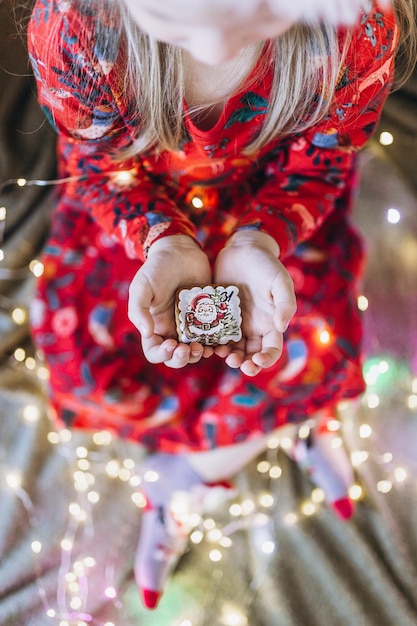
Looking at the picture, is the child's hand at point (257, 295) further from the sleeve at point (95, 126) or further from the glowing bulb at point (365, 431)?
the glowing bulb at point (365, 431)

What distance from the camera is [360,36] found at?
61cm

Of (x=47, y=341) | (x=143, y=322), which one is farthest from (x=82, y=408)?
(x=143, y=322)

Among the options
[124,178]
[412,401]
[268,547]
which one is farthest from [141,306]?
[412,401]

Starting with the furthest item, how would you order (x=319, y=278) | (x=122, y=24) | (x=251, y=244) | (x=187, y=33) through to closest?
(x=319, y=278), (x=251, y=244), (x=122, y=24), (x=187, y=33)

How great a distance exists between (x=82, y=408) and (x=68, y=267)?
0.18 metres

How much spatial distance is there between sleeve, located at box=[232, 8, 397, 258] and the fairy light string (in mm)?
114

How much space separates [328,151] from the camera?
2.41ft

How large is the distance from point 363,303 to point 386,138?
327 millimetres

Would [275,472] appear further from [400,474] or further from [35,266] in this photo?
[35,266]

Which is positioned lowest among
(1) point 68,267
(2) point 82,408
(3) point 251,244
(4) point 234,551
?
(4) point 234,551

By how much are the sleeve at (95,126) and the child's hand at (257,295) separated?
8 centimetres

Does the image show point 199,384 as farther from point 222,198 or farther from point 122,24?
point 122,24

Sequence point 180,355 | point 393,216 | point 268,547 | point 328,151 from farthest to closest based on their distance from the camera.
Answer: point 393,216
point 268,547
point 328,151
point 180,355

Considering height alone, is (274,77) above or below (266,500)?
above
